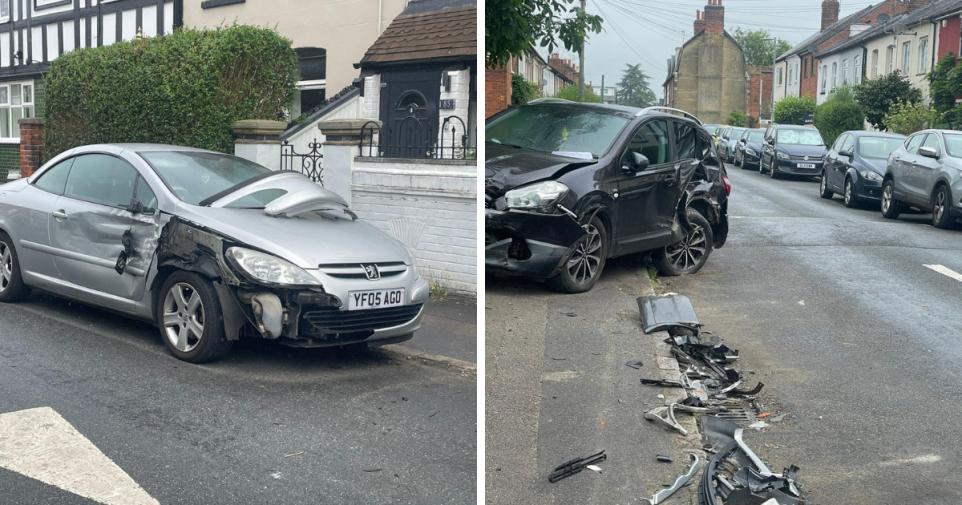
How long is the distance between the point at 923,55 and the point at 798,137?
9.84 ft

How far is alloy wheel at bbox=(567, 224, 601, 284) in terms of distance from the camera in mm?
2983

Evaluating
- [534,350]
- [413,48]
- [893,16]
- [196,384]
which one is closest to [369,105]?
[413,48]

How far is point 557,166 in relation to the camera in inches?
106

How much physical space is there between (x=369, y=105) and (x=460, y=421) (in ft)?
1.97

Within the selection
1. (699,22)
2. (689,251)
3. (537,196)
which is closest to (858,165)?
(689,251)

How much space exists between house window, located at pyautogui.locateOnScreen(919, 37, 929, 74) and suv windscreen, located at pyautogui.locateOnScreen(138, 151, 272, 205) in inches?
694

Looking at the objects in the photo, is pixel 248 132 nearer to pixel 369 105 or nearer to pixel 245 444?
pixel 369 105

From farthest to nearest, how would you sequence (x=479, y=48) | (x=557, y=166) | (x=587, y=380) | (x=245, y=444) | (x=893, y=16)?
(x=893, y=16) < (x=587, y=380) < (x=557, y=166) < (x=479, y=48) < (x=245, y=444)

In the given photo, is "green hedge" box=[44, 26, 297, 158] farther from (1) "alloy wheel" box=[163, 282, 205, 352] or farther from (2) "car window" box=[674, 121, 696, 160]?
(2) "car window" box=[674, 121, 696, 160]

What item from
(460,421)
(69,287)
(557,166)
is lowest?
(460,421)

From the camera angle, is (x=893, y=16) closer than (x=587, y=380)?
No

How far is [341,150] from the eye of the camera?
169 cm

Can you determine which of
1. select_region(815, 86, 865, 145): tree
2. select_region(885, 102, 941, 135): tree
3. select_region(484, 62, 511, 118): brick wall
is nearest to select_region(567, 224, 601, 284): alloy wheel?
select_region(484, 62, 511, 118): brick wall

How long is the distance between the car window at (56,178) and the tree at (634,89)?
1.50 m
